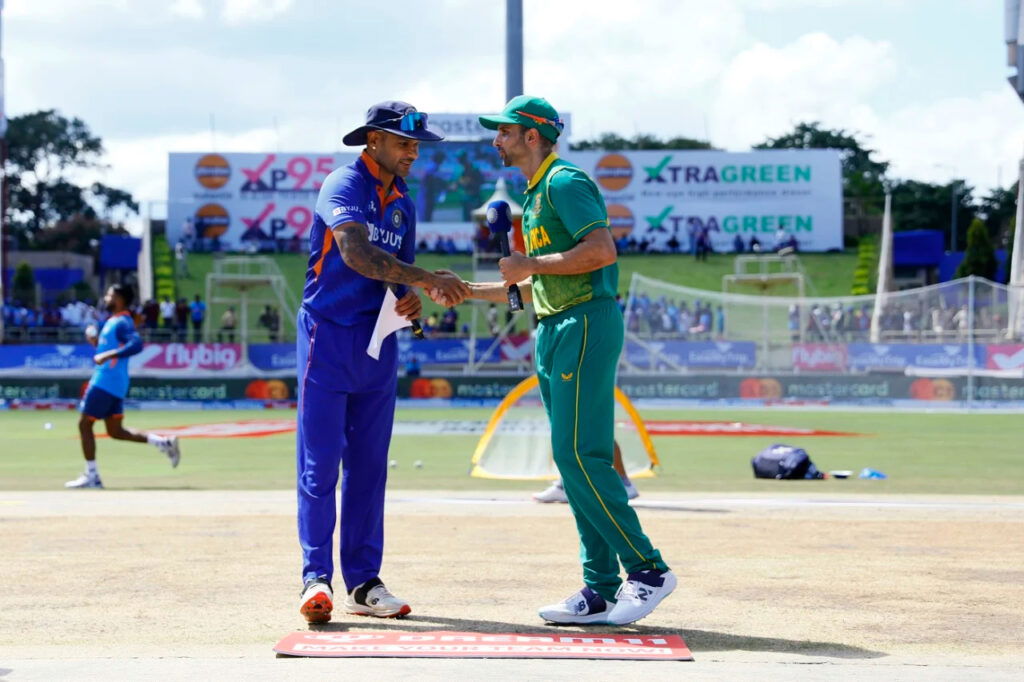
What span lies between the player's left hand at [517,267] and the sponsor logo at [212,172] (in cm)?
6094

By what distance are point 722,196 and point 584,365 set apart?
59.5 m

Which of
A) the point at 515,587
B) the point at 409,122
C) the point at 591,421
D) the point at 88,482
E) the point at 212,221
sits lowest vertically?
the point at 88,482

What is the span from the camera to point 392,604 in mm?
5934

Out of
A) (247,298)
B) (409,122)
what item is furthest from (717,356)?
(409,122)

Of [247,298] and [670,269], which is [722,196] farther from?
[247,298]

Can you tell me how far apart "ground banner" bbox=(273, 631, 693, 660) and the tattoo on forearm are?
4.77 ft

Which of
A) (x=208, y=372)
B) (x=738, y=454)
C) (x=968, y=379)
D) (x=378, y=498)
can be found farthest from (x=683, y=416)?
(x=378, y=498)

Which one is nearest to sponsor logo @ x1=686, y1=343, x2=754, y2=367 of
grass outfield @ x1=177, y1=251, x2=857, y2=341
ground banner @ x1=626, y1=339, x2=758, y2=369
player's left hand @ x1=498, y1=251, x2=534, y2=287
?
ground banner @ x1=626, y1=339, x2=758, y2=369

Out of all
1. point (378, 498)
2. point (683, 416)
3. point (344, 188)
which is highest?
point (344, 188)

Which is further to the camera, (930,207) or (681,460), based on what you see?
(930,207)

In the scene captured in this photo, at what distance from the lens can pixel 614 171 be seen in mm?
64312

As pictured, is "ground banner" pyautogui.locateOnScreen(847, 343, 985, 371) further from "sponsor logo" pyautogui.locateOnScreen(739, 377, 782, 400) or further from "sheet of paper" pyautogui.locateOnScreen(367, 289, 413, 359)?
"sheet of paper" pyautogui.locateOnScreen(367, 289, 413, 359)

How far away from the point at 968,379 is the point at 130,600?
27.5 m

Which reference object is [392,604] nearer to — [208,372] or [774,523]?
[774,523]
